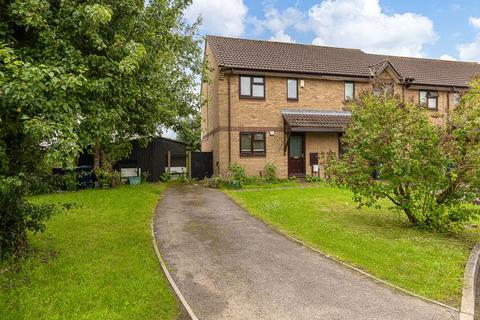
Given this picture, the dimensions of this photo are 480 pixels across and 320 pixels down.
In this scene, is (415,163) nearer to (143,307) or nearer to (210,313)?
(210,313)

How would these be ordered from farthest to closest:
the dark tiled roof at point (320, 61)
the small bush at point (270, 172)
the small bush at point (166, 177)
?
the small bush at point (166, 177)
the dark tiled roof at point (320, 61)
the small bush at point (270, 172)

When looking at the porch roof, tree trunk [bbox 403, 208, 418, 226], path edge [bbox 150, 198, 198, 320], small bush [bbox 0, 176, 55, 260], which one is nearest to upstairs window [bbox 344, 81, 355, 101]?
the porch roof

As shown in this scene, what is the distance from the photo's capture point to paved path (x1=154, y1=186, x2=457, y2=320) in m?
4.61

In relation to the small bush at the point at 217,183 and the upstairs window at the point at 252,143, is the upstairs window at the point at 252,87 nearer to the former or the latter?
the upstairs window at the point at 252,143

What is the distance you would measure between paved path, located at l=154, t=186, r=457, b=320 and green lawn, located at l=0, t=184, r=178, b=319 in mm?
474

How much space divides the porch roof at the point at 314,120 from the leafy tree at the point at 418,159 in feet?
28.1

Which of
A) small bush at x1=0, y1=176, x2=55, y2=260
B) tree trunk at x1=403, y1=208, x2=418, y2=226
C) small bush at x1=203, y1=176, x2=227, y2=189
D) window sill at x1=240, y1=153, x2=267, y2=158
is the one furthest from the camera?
window sill at x1=240, y1=153, x2=267, y2=158

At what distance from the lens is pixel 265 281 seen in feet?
18.3

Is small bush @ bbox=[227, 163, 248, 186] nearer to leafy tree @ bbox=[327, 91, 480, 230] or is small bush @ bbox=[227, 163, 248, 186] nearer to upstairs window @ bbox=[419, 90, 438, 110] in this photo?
leafy tree @ bbox=[327, 91, 480, 230]

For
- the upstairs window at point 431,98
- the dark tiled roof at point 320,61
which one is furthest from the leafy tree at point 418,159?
the upstairs window at point 431,98

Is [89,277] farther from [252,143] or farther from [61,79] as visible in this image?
[252,143]

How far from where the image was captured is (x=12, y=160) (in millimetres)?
5926

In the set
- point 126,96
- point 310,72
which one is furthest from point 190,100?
point 126,96

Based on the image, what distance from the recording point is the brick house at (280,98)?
1873 cm
